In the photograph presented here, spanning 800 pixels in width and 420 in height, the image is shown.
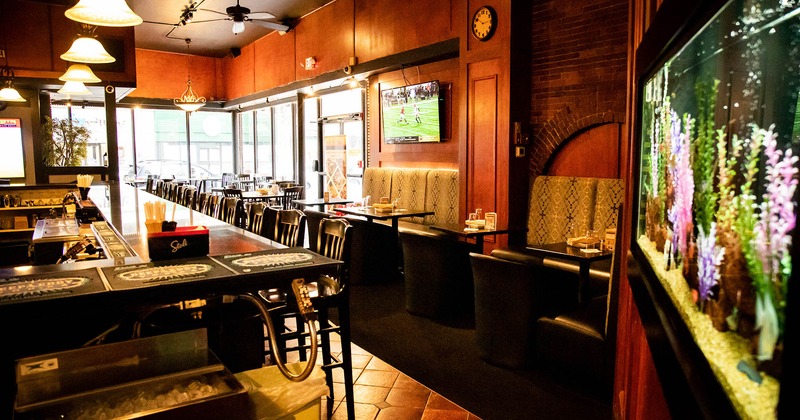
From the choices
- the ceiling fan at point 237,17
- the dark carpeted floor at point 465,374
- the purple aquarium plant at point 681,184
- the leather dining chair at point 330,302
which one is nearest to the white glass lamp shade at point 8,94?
the ceiling fan at point 237,17

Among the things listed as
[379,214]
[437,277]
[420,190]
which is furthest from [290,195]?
[437,277]

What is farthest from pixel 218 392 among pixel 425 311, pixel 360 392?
pixel 425 311

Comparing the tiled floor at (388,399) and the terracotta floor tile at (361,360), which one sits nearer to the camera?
the tiled floor at (388,399)

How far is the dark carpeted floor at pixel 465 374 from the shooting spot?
3.11 metres

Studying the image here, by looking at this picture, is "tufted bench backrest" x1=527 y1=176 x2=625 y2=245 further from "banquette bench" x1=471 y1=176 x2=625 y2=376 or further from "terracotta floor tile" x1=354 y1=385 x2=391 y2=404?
"terracotta floor tile" x1=354 y1=385 x2=391 y2=404

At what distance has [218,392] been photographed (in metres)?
1.71

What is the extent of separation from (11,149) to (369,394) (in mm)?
7969

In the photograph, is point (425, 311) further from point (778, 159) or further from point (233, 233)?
point (778, 159)

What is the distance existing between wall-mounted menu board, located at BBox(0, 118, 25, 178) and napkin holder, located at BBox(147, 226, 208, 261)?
8.08 m

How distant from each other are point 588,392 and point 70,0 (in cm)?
776

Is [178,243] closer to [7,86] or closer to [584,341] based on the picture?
[584,341]

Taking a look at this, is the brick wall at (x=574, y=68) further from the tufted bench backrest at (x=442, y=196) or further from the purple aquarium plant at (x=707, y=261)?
the purple aquarium plant at (x=707, y=261)

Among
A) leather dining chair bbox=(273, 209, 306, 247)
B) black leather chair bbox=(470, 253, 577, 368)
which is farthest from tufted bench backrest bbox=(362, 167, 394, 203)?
black leather chair bbox=(470, 253, 577, 368)

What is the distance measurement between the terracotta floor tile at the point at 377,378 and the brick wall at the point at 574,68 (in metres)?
3.07
